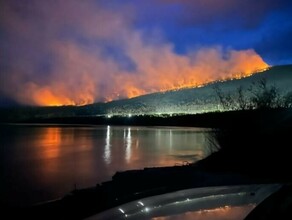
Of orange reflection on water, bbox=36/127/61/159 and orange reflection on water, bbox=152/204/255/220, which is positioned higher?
orange reflection on water, bbox=152/204/255/220

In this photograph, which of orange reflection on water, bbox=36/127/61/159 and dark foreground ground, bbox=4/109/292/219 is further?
orange reflection on water, bbox=36/127/61/159

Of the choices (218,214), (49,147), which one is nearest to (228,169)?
(218,214)

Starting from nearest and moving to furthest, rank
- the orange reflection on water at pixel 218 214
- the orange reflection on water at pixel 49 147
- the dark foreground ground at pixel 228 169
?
1. the orange reflection on water at pixel 218 214
2. the dark foreground ground at pixel 228 169
3. the orange reflection on water at pixel 49 147

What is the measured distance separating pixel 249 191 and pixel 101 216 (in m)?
1.22

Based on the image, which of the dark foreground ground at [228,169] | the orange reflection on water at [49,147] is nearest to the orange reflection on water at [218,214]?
the dark foreground ground at [228,169]

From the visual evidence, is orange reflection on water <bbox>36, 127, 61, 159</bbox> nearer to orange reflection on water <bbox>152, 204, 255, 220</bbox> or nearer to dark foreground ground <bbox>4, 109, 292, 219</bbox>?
dark foreground ground <bbox>4, 109, 292, 219</bbox>

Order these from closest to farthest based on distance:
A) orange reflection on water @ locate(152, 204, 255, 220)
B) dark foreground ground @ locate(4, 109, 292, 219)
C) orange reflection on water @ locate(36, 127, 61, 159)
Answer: orange reflection on water @ locate(152, 204, 255, 220) → dark foreground ground @ locate(4, 109, 292, 219) → orange reflection on water @ locate(36, 127, 61, 159)

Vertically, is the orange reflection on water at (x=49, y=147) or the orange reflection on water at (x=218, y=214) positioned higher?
the orange reflection on water at (x=218, y=214)

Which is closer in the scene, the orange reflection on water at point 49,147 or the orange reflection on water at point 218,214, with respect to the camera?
the orange reflection on water at point 218,214

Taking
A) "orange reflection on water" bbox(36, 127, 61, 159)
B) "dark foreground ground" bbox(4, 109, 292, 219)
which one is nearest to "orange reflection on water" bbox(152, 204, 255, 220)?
"dark foreground ground" bbox(4, 109, 292, 219)

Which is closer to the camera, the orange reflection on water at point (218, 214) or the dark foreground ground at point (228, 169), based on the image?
the orange reflection on water at point (218, 214)

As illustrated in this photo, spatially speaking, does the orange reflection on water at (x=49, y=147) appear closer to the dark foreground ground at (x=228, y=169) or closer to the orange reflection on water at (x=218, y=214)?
the dark foreground ground at (x=228, y=169)

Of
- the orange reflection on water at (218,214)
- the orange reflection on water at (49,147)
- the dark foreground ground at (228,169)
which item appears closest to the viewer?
the orange reflection on water at (218,214)

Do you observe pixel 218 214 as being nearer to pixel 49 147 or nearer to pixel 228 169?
pixel 228 169
